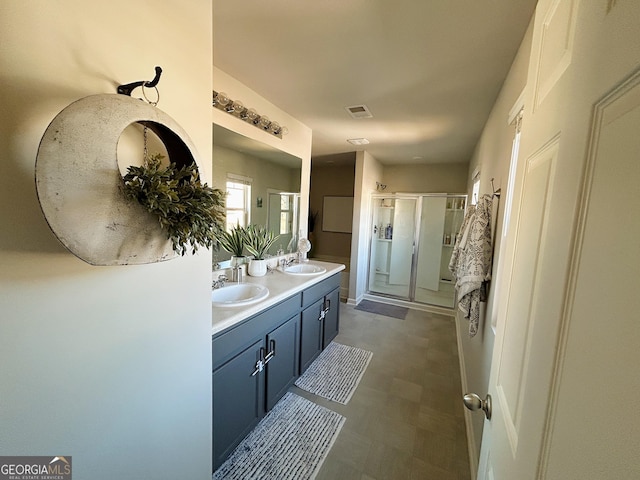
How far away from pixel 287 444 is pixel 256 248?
4.70 feet

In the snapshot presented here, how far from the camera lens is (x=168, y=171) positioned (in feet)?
2.23

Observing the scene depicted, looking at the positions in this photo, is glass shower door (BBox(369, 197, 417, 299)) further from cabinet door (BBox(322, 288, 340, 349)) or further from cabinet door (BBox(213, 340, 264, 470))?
cabinet door (BBox(213, 340, 264, 470))

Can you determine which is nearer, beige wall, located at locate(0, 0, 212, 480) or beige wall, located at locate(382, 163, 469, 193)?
beige wall, located at locate(0, 0, 212, 480)

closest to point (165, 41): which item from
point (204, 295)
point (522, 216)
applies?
point (204, 295)

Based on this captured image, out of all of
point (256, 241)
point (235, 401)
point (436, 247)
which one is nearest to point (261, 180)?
point (256, 241)

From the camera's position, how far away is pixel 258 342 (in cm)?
162

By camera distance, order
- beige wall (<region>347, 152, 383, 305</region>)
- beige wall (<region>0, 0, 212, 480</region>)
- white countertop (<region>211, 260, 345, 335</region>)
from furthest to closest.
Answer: beige wall (<region>347, 152, 383, 305</region>)
white countertop (<region>211, 260, 345, 335</region>)
beige wall (<region>0, 0, 212, 480</region>)

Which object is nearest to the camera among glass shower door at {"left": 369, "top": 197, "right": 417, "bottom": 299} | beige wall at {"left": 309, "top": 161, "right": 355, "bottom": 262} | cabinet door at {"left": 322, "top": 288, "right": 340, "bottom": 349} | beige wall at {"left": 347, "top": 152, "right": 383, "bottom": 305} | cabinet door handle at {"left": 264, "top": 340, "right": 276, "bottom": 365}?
cabinet door handle at {"left": 264, "top": 340, "right": 276, "bottom": 365}

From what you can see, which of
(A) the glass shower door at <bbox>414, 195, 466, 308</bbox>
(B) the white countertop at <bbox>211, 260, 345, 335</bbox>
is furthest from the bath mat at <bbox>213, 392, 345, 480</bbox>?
(A) the glass shower door at <bbox>414, 195, 466, 308</bbox>

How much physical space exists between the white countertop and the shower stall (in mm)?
2127

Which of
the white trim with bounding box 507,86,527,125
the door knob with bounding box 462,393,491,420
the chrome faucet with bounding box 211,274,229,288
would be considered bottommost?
the door knob with bounding box 462,393,491,420

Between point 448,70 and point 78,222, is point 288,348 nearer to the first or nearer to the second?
point 78,222

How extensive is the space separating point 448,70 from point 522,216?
1.38m

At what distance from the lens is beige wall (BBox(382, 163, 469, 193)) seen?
4297mm
